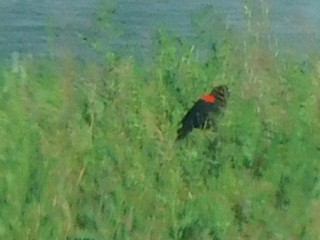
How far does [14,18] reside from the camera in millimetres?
8648

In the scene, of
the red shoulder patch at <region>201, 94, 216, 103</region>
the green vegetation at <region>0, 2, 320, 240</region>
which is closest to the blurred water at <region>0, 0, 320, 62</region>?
the green vegetation at <region>0, 2, 320, 240</region>

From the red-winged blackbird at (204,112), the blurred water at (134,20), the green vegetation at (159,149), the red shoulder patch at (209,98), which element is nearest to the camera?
the green vegetation at (159,149)

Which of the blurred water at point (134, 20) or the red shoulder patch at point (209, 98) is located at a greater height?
the red shoulder patch at point (209, 98)

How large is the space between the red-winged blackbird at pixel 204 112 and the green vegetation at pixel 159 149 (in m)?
0.05

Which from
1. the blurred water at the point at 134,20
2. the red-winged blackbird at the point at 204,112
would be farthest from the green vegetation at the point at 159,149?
the blurred water at the point at 134,20

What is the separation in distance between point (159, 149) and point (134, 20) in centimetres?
378

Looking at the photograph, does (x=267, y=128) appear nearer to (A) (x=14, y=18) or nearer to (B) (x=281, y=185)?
(B) (x=281, y=185)

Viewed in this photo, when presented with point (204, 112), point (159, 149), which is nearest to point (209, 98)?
point (204, 112)

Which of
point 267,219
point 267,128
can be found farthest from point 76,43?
point 267,219

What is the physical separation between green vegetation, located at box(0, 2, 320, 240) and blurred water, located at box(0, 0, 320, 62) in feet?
1.54

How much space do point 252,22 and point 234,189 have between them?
175 cm

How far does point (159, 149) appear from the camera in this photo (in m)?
4.83

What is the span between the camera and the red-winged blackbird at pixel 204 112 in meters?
5.21

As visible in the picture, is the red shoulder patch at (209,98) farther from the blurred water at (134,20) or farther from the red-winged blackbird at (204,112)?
the blurred water at (134,20)
